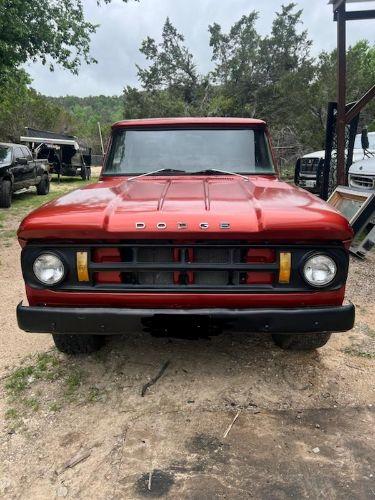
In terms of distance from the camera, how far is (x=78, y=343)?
3.21 metres

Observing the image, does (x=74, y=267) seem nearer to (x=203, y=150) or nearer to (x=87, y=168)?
(x=203, y=150)

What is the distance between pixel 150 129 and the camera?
13.2 feet

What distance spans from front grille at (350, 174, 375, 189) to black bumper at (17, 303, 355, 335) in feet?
14.8

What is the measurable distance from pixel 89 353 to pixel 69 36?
1163 cm

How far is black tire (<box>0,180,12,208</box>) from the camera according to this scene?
34.3ft

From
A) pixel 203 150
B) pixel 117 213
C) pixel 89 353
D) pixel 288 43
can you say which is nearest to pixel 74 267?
→ pixel 117 213

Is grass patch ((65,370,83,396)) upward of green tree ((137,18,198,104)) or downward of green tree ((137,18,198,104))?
downward

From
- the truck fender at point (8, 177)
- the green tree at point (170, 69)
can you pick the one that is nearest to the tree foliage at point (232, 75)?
the green tree at point (170, 69)

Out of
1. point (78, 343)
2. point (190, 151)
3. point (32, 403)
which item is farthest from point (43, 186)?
point (32, 403)

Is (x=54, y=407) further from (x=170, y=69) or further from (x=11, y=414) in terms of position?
(x=170, y=69)

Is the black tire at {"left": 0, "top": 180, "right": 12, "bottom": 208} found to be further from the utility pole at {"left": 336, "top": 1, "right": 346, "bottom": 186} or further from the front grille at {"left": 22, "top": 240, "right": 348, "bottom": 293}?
the front grille at {"left": 22, "top": 240, "right": 348, "bottom": 293}

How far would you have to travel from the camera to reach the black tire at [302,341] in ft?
10.3

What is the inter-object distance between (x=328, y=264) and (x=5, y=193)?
9584mm

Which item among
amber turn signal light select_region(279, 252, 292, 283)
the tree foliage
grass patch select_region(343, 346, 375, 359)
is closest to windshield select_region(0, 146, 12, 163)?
grass patch select_region(343, 346, 375, 359)
